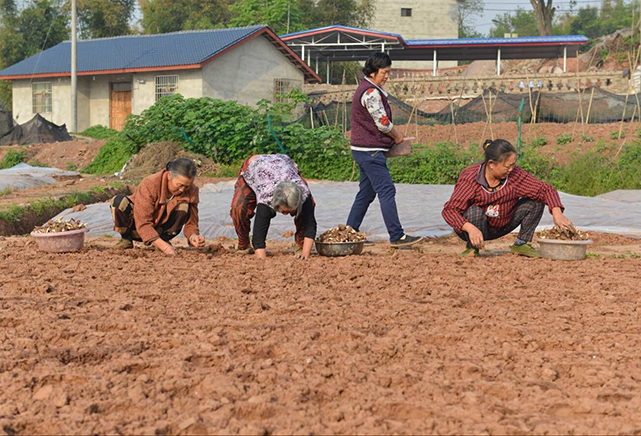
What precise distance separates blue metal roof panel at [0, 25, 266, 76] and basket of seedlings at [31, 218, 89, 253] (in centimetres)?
1663

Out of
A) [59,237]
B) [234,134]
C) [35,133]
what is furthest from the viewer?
[35,133]

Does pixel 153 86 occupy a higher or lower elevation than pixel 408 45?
lower

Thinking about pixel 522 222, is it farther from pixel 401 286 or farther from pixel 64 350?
pixel 64 350

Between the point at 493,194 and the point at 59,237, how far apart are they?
3533 millimetres

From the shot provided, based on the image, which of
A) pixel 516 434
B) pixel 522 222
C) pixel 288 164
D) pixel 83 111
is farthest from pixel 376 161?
pixel 83 111

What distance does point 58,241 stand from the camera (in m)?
6.51

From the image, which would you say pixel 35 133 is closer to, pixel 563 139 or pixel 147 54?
pixel 147 54

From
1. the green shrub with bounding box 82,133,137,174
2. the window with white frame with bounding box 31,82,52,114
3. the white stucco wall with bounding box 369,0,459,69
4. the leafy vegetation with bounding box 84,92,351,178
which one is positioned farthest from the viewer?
the white stucco wall with bounding box 369,0,459,69

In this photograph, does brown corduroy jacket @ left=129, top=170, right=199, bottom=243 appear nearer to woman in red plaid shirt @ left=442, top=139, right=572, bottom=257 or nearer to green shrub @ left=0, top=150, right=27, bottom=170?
woman in red plaid shirt @ left=442, top=139, right=572, bottom=257

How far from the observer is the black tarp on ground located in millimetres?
22328

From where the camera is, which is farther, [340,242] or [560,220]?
[340,242]

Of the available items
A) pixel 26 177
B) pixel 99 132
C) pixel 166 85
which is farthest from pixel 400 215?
pixel 99 132

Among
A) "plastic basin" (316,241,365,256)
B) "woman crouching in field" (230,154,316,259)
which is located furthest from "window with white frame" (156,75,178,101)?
"plastic basin" (316,241,365,256)

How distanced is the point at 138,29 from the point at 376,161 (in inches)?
1392
